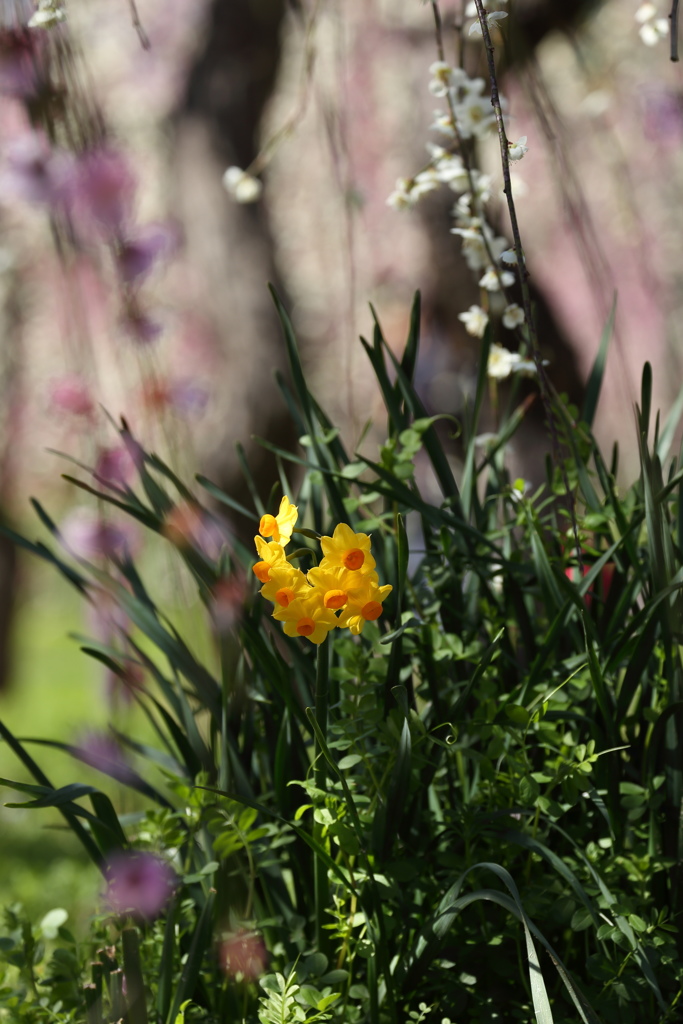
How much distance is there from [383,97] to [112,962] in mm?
4347

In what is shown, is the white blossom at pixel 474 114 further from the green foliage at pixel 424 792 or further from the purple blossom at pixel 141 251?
the purple blossom at pixel 141 251

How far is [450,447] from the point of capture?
231 centimetres

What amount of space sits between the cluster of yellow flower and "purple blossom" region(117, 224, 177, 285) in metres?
0.47

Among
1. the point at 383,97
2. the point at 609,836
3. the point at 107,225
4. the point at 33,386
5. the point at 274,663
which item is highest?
the point at 383,97

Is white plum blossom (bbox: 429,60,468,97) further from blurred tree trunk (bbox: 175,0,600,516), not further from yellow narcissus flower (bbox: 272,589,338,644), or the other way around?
blurred tree trunk (bbox: 175,0,600,516)

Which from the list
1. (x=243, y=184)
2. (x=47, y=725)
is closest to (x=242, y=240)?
(x=47, y=725)

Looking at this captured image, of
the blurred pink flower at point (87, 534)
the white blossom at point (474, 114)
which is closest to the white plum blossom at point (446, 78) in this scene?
the white blossom at point (474, 114)

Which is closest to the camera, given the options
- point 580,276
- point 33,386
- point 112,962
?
point 112,962

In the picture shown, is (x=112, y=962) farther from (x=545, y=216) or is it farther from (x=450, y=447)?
(x=545, y=216)

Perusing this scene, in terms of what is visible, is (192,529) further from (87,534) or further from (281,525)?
(87,534)

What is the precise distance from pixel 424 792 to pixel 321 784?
0.28ft

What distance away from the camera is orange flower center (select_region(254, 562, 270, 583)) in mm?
528

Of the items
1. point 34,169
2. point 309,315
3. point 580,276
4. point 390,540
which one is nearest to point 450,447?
point 34,169

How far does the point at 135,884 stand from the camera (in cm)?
64
